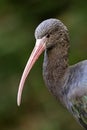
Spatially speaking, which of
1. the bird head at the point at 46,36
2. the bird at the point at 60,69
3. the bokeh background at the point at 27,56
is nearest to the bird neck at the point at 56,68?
the bird at the point at 60,69

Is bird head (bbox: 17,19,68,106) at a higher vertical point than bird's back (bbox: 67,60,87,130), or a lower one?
higher

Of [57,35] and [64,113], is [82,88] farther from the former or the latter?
[64,113]

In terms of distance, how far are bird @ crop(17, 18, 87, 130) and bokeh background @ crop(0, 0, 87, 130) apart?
302cm

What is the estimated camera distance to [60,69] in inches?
229

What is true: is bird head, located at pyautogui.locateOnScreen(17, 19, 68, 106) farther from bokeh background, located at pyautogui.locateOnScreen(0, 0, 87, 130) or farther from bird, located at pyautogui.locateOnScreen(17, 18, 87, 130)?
bokeh background, located at pyautogui.locateOnScreen(0, 0, 87, 130)

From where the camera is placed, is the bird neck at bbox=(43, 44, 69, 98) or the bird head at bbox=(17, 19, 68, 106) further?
the bird neck at bbox=(43, 44, 69, 98)

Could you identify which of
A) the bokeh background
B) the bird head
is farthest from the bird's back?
the bokeh background

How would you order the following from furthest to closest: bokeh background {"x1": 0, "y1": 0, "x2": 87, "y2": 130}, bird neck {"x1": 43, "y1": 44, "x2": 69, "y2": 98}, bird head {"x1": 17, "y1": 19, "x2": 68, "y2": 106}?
1. bokeh background {"x1": 0, "y1": 0, "x2": 87, "y2": 130}
2. bird neck {"x1": 43, "y1": 44, "x2": 69, "y2": 98}
3. bird head {"x1": 17, "y1": 19, "x2": 68, "y2": 106}

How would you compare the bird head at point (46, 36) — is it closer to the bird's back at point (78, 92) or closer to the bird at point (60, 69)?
the bird at point (60, 69)

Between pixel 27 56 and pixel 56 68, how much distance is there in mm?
3216

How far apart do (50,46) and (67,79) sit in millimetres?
313

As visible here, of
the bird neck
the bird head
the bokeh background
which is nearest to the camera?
the bird head

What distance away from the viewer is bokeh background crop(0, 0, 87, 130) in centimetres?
898

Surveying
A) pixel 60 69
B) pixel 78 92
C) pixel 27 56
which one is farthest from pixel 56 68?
pixel 27 56
